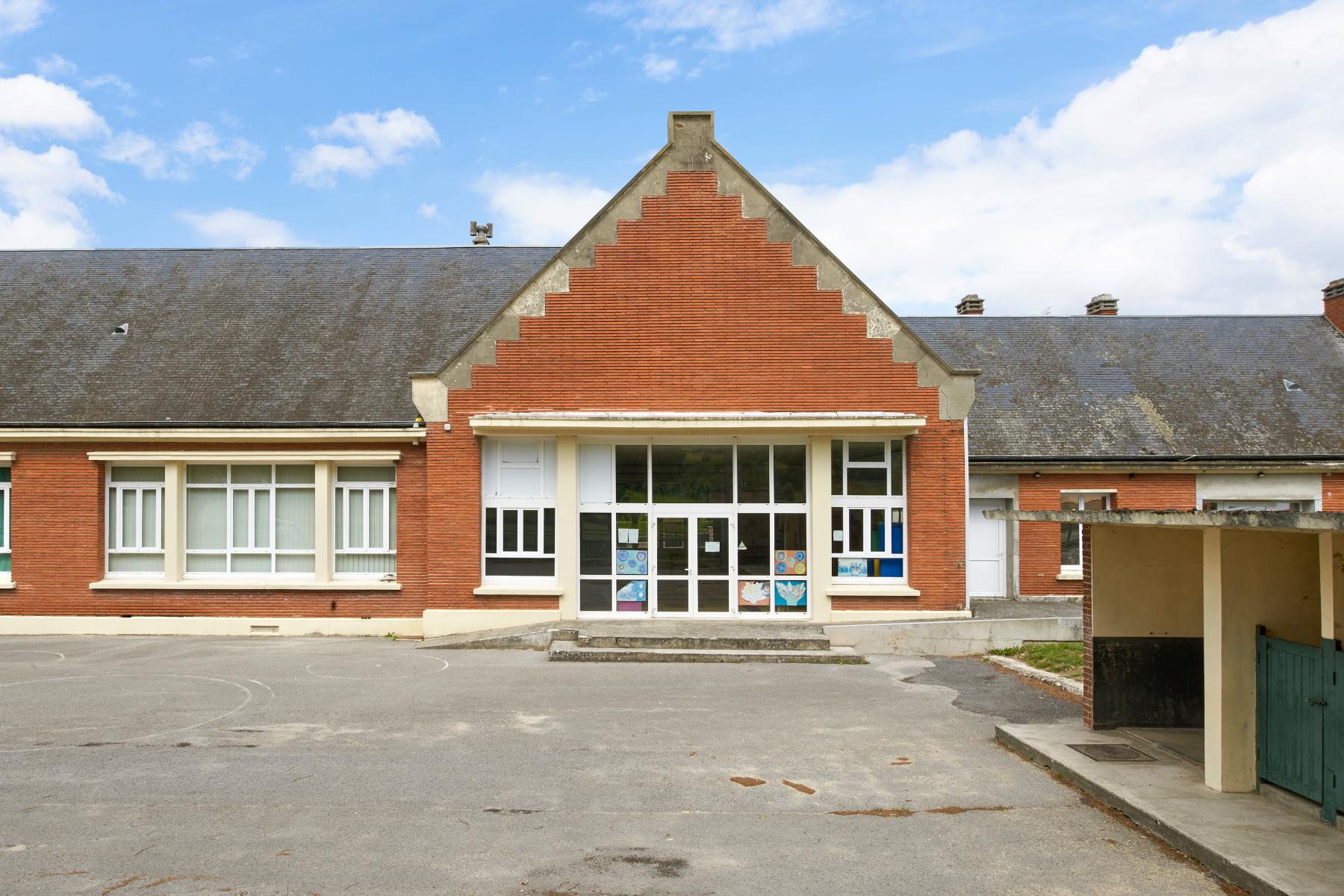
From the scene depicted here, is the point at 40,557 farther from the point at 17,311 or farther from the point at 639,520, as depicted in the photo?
the point at 639,520

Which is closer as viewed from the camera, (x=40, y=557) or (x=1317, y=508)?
(x=40, y=557)

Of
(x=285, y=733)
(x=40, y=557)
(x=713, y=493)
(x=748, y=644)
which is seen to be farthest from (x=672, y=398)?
(x=40, y=557)

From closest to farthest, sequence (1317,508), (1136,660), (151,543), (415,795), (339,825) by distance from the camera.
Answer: (339,825) < (415,795) < (1136,660) < (151,543) < (1317,508)

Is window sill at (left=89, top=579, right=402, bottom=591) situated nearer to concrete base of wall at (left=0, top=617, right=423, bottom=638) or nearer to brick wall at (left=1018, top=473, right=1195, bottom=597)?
concrete base of wall at (left=0, top=617, right=423, bottom=638)

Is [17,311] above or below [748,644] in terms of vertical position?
above

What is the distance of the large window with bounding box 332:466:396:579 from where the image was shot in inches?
687

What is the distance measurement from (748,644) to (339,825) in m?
8.30

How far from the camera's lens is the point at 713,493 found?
16438 millimetres

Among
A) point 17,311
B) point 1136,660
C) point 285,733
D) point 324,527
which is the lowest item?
point 285,733

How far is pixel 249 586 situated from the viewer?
1706 centimetres

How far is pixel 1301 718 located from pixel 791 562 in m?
9.77

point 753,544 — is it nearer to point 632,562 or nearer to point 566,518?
point 632,562

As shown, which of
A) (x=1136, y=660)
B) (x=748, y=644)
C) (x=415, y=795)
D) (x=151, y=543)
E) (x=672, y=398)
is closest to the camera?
(x=415, y=795)

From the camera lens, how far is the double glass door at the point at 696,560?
1639cm
